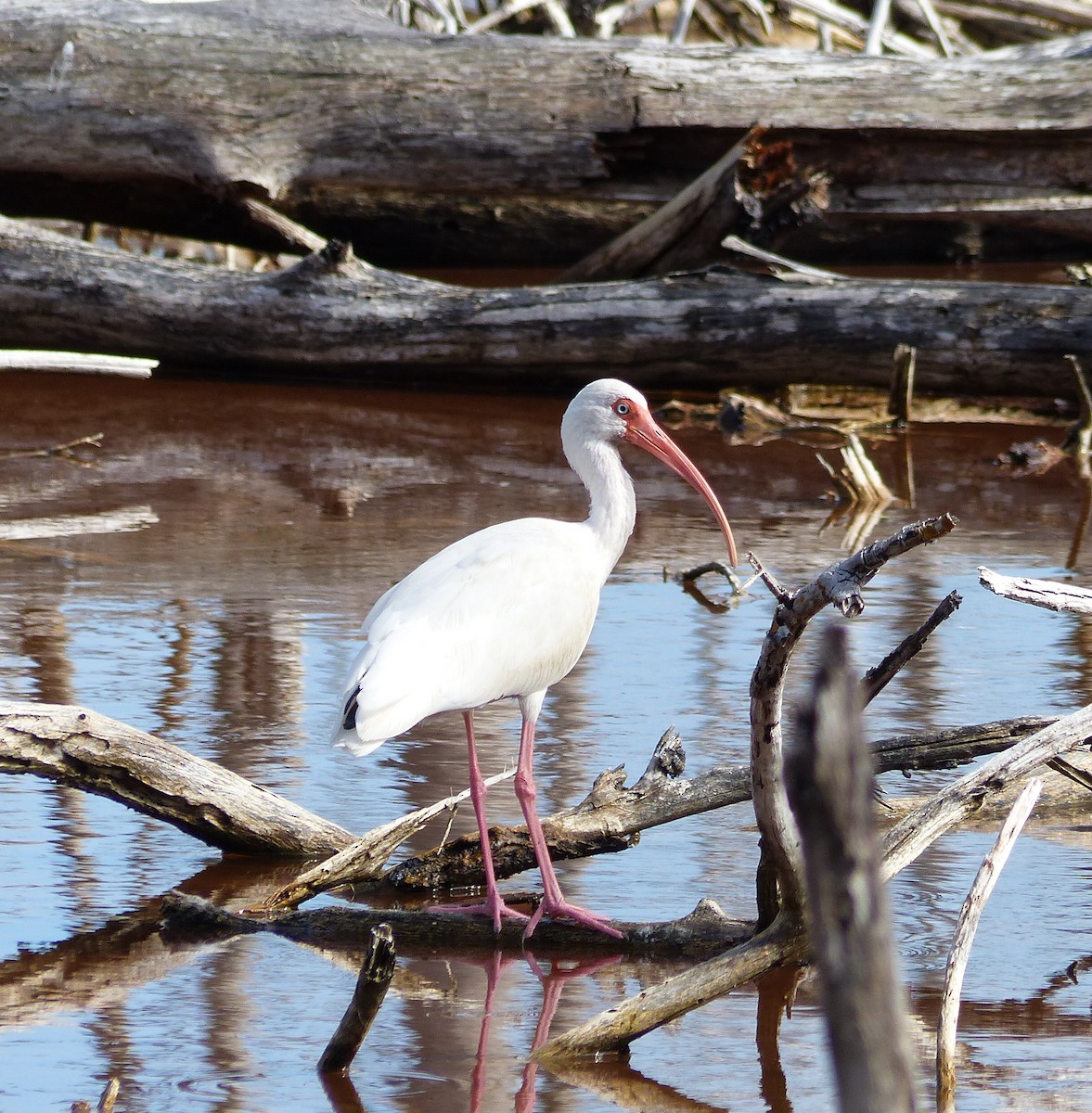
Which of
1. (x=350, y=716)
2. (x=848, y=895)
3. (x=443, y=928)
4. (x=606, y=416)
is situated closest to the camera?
(x=848, y=895)

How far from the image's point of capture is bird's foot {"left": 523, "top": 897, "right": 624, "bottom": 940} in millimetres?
4461

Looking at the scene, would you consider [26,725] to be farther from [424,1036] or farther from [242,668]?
[242,668]

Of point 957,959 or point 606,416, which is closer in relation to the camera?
point 957,959

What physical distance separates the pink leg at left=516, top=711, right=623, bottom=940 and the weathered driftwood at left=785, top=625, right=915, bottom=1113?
2883mm

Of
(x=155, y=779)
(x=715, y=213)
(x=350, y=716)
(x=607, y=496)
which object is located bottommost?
(x=155, y=779)

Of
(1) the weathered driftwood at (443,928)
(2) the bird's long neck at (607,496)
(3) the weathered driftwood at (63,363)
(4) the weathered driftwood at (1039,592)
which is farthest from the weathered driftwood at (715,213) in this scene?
(4) the weathered driftwood at (1039,592)

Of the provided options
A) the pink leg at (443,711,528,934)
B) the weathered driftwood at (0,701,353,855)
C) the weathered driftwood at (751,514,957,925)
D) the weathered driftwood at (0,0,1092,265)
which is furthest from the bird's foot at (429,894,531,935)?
the weathered driftwood at (0,0,1092,265)

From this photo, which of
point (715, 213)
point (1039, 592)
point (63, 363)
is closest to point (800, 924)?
point (1039, 592)

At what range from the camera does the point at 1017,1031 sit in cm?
401

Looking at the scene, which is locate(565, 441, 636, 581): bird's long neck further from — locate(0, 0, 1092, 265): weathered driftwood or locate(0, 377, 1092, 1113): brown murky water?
locate(0, 0, 1092, 265): weathered driftwood

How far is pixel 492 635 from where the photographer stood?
15.6ft

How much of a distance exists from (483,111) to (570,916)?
8.26 metres

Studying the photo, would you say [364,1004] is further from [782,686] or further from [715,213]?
[715,213]

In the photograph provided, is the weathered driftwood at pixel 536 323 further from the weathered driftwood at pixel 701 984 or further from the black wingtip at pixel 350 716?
the weathered driftwood at pixel 701 984
